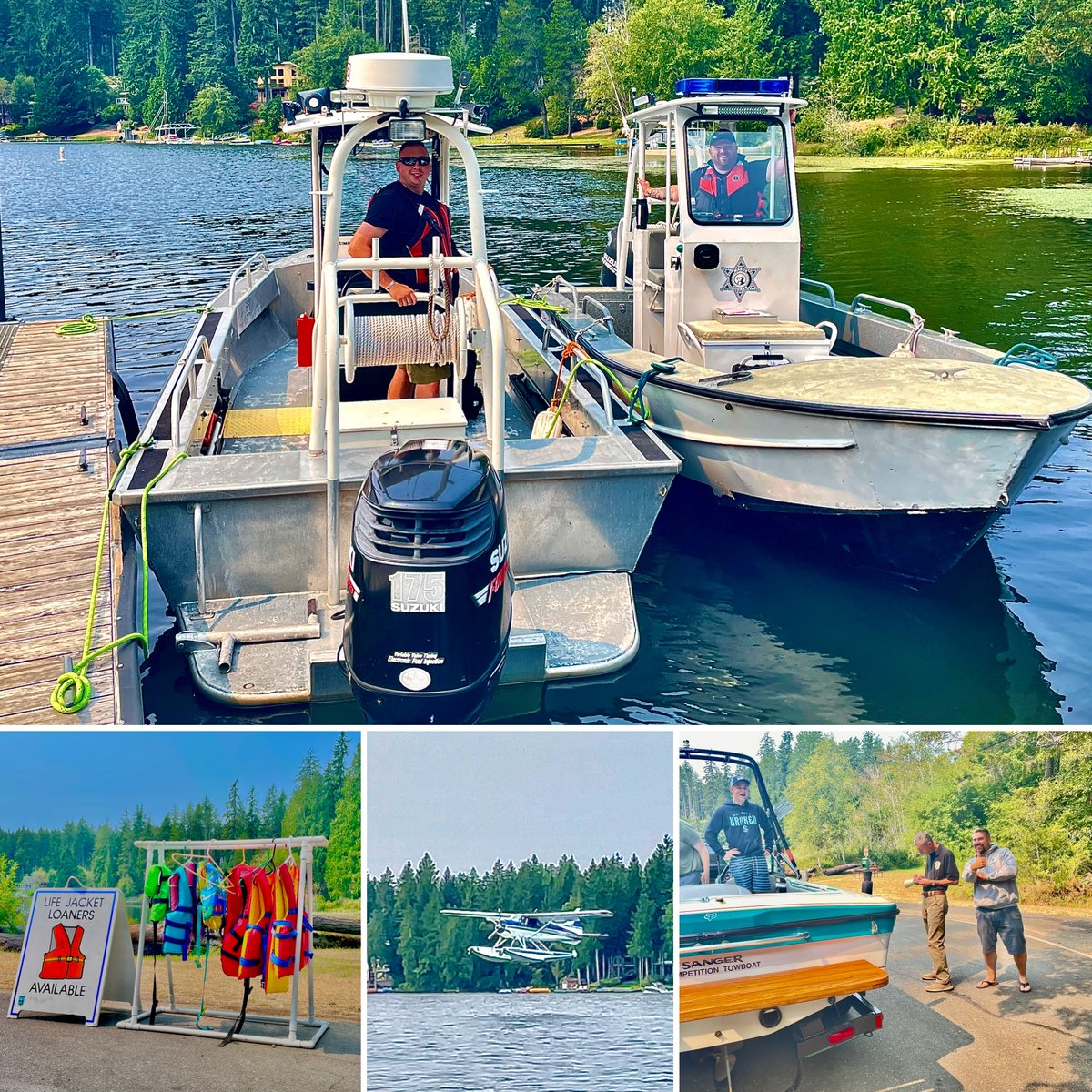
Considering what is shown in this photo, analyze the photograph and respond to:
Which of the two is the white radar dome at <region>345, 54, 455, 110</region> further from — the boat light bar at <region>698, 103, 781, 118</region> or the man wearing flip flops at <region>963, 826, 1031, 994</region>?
the man wearing flip flops at <region>963, 826, 1031, 994</region>

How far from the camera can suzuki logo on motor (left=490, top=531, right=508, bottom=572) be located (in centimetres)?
512

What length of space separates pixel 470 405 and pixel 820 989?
5010mm

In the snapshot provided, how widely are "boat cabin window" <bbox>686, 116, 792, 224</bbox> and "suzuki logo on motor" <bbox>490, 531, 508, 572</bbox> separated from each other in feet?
16.7

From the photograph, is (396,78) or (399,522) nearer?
(399,522)

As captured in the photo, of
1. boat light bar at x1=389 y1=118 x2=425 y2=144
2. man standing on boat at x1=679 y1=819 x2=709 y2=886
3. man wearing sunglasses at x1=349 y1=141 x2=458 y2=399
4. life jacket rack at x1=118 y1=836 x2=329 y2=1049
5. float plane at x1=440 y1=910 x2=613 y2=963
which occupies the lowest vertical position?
life jacket rack at x1=118 y1=836 x2=329 y2=1049

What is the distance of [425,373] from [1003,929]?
438cm

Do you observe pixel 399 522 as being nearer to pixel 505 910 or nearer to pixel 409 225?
pixel 505 910

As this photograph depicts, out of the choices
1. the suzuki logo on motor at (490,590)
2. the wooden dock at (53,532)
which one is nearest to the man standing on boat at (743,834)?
the suzuki logo on motor at (490,590)

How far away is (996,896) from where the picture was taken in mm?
4453

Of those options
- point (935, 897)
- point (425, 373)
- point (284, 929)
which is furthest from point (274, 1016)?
point (425, 373)

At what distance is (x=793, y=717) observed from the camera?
6.69 meters

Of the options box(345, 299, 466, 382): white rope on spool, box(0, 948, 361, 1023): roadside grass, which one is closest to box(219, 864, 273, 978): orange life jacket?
box(0, 948, 361, 1023): roadside grass

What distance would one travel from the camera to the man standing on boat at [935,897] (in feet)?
14.2

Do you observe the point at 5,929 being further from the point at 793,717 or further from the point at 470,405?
the point at 470,405
